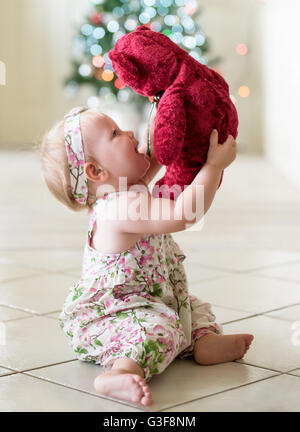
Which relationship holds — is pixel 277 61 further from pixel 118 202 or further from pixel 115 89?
pixel 118 202

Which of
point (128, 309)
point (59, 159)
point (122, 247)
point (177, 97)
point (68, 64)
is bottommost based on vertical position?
point (128, 309)

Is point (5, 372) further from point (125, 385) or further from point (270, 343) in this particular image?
point (270, 343)

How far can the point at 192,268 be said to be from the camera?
7.11ft

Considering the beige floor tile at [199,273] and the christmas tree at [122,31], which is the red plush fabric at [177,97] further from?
the christmas tree at [122,31]

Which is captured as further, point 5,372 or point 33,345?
point 33,345

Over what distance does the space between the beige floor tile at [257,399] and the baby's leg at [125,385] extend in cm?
5

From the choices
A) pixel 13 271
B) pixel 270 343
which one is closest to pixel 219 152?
pixel 270 343

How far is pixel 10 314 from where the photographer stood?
5.47ft

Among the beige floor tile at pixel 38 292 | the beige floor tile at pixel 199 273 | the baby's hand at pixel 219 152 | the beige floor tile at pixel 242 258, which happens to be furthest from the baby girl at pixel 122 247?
the beige floor tile at pixel 242 258

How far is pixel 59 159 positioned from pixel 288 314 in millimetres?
681

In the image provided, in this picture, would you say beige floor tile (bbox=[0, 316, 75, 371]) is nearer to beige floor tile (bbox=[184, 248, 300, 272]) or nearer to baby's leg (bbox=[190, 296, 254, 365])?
baby's leg (bbox=[190, 296, 254, 365])

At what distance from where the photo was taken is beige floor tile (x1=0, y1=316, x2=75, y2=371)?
1334 mm

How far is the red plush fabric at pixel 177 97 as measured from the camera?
3.84 ft

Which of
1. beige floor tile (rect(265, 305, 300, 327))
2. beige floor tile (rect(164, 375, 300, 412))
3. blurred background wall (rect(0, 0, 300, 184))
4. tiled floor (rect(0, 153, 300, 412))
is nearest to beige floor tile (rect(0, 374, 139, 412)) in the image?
tiled floor (rect(0, 153, 300, 412))
